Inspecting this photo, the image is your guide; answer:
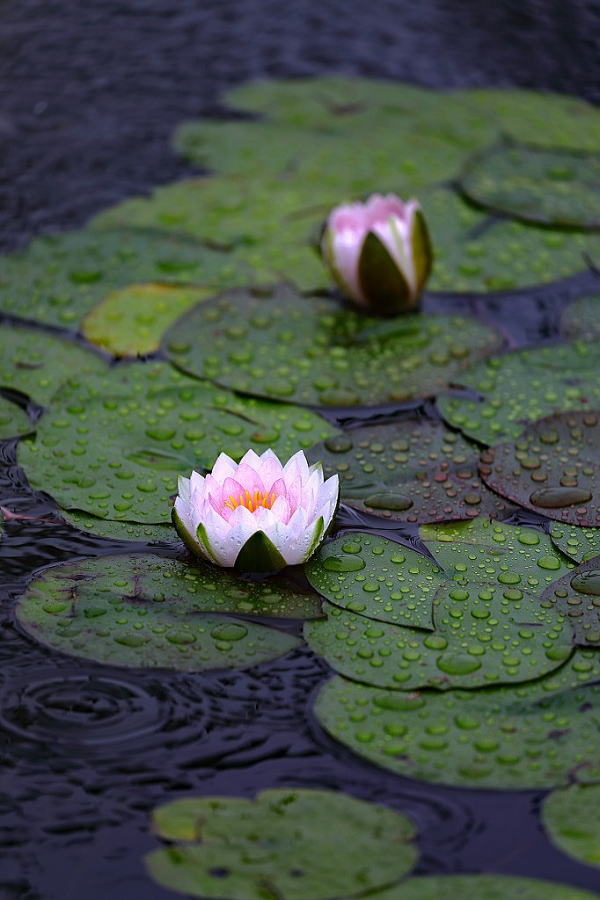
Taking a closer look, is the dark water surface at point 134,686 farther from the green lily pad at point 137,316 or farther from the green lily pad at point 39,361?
the green lily pad at point 137,316

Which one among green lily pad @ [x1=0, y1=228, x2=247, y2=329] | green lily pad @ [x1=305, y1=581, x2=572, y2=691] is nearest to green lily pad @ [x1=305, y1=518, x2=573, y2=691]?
green lily pad @ [x1=305, y1=581, x2=572, y2=691]

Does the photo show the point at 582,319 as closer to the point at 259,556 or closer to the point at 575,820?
the point at 259,556

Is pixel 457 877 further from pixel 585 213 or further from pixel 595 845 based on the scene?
pixel 585 213

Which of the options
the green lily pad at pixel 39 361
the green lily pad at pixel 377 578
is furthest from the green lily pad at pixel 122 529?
the green lily pad at pixel 39 361

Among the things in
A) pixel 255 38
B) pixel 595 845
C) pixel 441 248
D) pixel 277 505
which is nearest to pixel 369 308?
pixel 441 248

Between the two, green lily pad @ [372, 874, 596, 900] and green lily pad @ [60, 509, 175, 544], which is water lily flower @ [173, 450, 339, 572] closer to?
green lily pad @ [60, 509, 175, 544]
